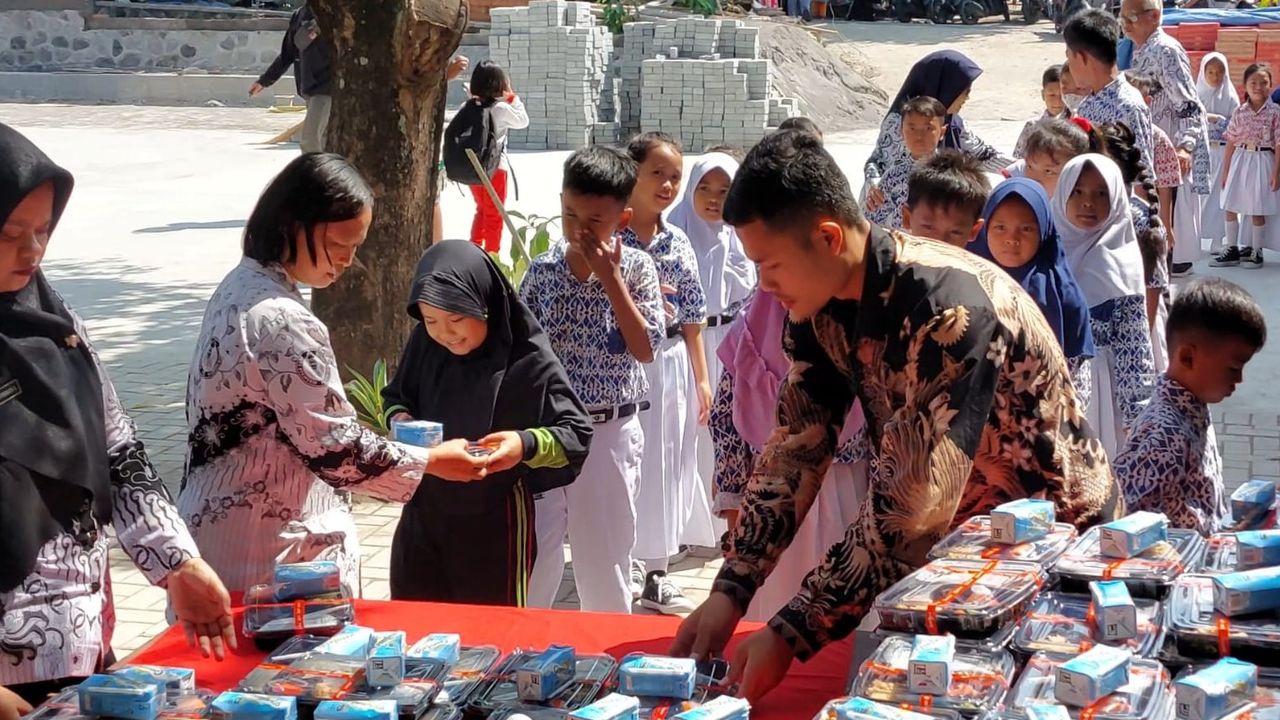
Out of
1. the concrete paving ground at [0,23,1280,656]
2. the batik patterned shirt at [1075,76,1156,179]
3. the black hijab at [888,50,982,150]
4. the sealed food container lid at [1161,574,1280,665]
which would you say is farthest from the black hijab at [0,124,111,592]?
the batik patterned shirt at [1075,76,1156,179]

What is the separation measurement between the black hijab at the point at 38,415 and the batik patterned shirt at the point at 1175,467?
2.11m

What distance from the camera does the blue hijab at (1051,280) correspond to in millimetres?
3932

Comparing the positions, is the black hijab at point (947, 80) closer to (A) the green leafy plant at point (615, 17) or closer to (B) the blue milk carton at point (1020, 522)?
(B) the blue milk carton at point (1020, 522)

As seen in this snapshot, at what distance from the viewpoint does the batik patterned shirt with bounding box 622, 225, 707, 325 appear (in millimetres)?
4797

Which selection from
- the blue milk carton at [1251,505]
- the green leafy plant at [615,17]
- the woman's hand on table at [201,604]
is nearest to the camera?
the woman's hand on table at [201,604]

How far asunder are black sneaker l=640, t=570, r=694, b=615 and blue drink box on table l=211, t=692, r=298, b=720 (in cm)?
282

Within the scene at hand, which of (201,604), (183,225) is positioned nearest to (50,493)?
(201,604)

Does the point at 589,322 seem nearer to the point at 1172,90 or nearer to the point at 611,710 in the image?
the point at 611,710

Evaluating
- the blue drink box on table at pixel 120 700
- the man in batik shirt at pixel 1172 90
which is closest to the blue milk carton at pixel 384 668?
the blue drink box on table at pixel 120 700

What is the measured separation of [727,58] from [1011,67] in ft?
25.1

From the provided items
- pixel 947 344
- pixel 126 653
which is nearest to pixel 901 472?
pixel 947 344

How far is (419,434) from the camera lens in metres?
3.10

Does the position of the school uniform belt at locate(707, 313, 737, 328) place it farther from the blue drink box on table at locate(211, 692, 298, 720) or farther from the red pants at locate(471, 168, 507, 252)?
the red pants at locate(471, 168, 507, 252)

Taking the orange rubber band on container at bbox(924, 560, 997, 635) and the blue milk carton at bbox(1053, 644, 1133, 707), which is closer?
the blue milk carton at bbox(1053, 644, 1133, 707)
